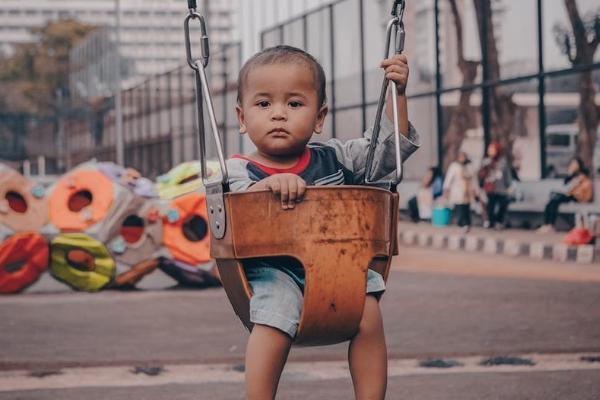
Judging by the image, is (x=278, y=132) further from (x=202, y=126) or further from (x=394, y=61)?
(x=394, y=61)

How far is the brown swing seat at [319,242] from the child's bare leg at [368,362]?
0.14 ft

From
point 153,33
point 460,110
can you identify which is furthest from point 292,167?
point 153,33

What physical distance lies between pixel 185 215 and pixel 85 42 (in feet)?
264

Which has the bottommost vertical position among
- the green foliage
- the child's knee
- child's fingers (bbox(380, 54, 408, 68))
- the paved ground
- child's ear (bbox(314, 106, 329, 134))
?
the paved ground

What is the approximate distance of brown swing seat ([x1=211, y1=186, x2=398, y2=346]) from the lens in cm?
390

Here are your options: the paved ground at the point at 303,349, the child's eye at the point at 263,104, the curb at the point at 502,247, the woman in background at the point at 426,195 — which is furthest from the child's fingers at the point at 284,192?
the woman in background at the point at 426,195

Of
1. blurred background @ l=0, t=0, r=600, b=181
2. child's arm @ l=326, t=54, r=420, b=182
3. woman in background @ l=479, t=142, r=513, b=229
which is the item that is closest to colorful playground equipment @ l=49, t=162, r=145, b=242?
blurred background @ l=0, t=0, r=600, b=181

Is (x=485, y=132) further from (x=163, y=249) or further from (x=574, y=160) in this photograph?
(x=163, y=249)

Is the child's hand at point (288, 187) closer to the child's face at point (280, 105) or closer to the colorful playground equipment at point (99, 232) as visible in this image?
the child's face at point (280, 105)

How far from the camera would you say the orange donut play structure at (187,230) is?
13.1 metres

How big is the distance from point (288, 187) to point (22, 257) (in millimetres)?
9424

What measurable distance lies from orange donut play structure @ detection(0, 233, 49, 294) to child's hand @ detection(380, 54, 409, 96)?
30.0 ft

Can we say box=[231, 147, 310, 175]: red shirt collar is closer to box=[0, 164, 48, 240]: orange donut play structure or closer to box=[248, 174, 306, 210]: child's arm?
box=[248, 174, 306, 210]: child's arm

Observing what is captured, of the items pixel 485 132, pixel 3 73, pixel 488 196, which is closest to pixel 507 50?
pixel 485 132
